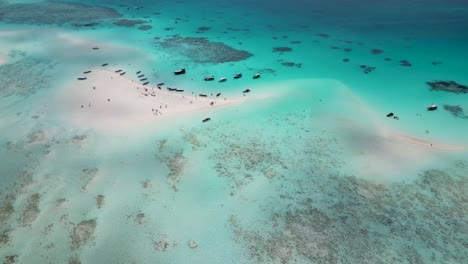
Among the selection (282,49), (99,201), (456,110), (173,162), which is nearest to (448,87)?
(456,110)

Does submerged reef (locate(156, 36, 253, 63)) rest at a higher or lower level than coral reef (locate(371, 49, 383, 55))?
lower

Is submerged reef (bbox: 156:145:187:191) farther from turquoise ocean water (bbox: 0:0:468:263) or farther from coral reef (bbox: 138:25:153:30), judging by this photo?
coral reef (bbox: 138:25:153:30)

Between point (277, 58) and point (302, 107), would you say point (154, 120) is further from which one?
point (277, 58)

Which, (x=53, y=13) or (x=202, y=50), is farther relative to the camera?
(x=53, y=13)

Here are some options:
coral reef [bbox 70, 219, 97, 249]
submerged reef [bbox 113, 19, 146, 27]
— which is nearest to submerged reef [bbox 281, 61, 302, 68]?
submerged reef [bbox 113, 19, 146, 27]

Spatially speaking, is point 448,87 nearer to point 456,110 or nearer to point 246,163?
point 456,110

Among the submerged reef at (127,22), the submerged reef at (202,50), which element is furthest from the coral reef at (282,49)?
the submerged reef at (127,22)

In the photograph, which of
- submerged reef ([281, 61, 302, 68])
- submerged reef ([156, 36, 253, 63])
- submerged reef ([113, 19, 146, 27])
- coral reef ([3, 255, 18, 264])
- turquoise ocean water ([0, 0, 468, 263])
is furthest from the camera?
submerged reef ([113, 19, 146, 27])
